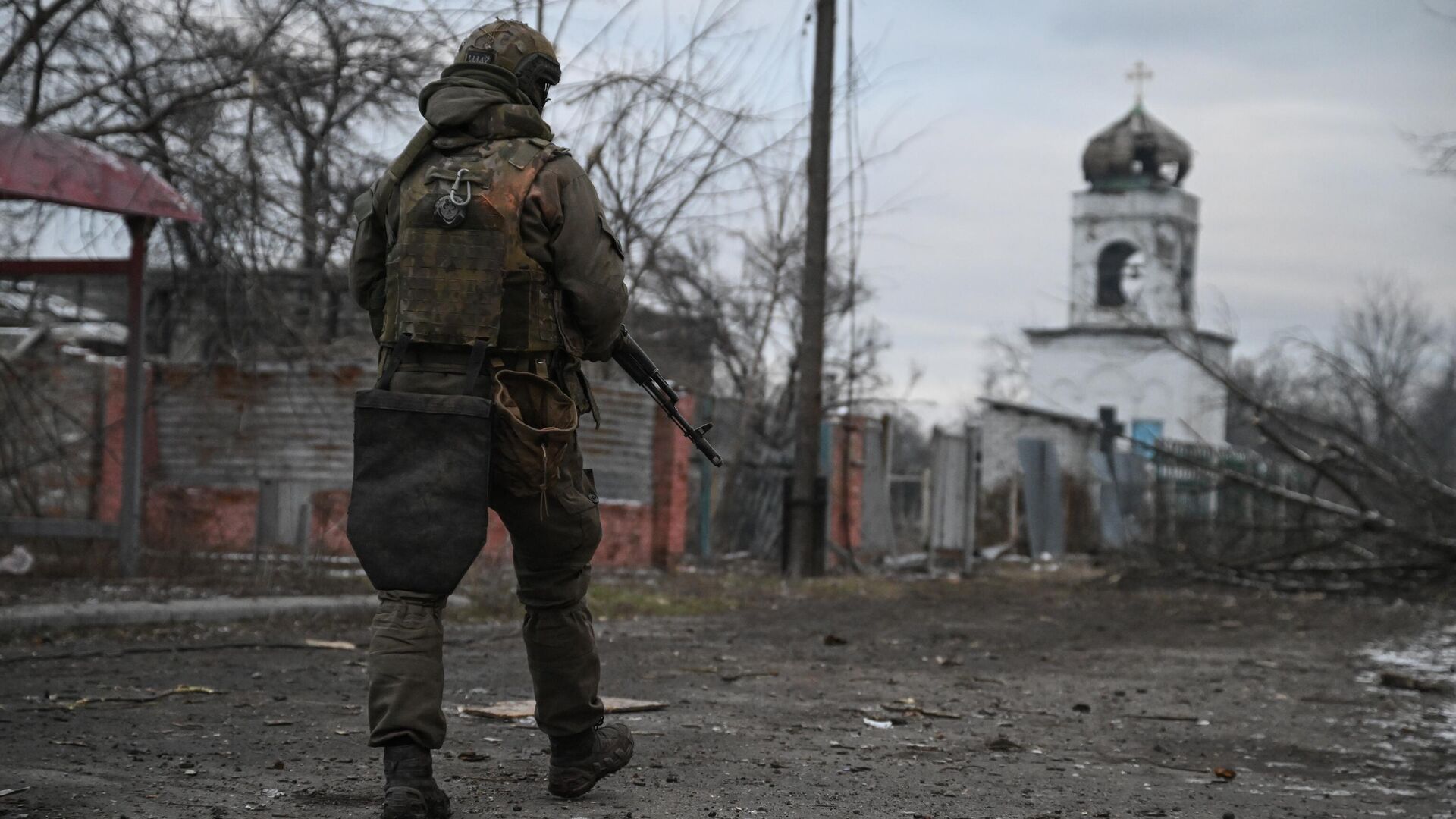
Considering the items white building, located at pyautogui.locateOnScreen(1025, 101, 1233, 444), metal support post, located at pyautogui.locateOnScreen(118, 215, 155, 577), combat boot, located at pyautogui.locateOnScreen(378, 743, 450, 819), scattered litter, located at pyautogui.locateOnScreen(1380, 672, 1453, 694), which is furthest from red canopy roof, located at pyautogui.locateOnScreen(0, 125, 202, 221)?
white building, located at pyautogui.locateOnScreen(1025, 101, 1233, 444)

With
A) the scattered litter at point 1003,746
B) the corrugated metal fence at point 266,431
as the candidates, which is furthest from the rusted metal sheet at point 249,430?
the scattered litter at point 1003,746

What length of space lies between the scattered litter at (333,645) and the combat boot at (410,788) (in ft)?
12.8

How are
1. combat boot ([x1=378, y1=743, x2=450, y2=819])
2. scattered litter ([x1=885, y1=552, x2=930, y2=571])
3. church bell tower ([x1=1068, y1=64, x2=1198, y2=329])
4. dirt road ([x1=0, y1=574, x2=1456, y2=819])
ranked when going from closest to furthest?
combat boot ([x1=378, y1=743, x2=450, y2=819]) → dirt road ([x1=0, y1=574, x2=1456, y2=819]) → scattered litter ([x1=885, y1=552, x2=930, y2=571]) → church bell tower ([x1=1068, y1=64, x2=1198, y2=329])

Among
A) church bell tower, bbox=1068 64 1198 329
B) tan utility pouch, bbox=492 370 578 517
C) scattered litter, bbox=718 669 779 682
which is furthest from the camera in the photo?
church bell tower, bbox=1068 64 1198 329

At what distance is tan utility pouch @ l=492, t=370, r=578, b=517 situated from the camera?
3.88m

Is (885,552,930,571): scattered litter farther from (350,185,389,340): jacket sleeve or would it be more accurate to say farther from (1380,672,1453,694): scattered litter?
(350,185,389,340): jacket sleeve

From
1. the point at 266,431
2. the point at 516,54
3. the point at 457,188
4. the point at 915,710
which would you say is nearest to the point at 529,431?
the point at 457,188

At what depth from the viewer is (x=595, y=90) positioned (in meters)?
11.3

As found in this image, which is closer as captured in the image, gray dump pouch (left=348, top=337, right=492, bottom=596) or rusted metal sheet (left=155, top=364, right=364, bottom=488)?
gray dump pouch (left=348, top=337, right=492, bottom=596)

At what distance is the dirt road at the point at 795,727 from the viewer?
411 cm

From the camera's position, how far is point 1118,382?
187 feet

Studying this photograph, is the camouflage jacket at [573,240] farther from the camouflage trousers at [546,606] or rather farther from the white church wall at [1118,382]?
the white church wall at [1118,382]

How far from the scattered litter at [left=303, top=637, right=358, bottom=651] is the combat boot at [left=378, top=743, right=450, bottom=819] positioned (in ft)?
12.8

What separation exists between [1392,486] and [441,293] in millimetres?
12101
